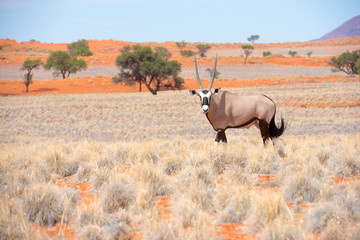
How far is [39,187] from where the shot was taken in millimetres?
4164

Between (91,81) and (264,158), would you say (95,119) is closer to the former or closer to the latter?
(264,158)

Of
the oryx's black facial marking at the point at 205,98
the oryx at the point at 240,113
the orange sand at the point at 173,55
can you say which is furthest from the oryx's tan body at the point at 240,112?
the orange sand at the point at 173,55

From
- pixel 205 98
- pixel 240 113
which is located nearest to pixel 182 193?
pixel 205 98

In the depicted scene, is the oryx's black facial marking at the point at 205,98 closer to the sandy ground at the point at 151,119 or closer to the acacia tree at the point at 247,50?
the sandy ground at the point at 151,119

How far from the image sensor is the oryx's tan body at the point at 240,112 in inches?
269

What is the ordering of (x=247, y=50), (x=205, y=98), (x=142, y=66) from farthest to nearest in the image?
(x=247, y=50), (x=142, y=66), (x=205, y=98)

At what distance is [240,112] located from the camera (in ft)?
22.4

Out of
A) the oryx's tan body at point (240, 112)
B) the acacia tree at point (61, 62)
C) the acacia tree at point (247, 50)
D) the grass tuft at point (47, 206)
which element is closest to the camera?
the grass tuft at point (47, 206)

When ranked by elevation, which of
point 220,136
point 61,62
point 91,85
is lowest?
point 220,136

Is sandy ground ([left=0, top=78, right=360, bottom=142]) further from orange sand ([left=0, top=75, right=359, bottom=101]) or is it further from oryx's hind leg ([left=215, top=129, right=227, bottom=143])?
orange sand ([left=0, top=75, right=359, bottom=101])

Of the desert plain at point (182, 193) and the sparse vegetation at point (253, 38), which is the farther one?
the sparse vegetation at point (253, 38)

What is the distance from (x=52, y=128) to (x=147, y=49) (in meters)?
25.8

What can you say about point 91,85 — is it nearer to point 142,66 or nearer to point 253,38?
point 142,66

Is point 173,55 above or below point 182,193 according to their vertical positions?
above
